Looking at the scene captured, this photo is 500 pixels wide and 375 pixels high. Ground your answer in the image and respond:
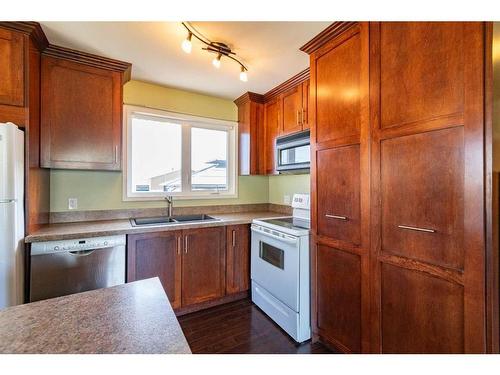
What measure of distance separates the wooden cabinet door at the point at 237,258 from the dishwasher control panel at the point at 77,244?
101cm

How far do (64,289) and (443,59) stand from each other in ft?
9.14

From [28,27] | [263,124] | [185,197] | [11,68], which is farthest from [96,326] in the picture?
[263,124]

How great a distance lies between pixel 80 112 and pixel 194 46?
115 centimetres

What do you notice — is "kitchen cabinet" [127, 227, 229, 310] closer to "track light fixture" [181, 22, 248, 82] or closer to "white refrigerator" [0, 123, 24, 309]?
"white refrigerator" [0, 123, 24, 309]

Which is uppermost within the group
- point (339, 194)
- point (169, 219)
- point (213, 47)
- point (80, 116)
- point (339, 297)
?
point (213, 47)

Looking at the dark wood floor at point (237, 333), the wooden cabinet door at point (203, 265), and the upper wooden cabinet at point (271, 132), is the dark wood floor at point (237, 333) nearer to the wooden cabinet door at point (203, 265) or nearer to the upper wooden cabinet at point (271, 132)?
the wooden cabinet door at point (203, 265)

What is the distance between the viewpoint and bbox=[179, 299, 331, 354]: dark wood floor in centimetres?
179

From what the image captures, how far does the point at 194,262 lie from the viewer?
7.54 ft

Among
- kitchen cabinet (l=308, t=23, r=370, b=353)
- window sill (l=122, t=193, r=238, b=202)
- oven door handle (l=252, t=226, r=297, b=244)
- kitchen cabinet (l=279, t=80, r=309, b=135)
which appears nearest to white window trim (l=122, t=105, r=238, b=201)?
window sill (l=122, t=193, r=238, b=202)

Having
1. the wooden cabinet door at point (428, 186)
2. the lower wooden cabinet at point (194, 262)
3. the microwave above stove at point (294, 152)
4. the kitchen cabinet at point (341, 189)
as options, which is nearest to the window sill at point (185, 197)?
the lower wooden cabinet at point (194, 262)

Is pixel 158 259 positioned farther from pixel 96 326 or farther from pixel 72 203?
pixel 96 326

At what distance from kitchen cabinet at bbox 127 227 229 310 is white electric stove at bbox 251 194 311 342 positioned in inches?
10.9

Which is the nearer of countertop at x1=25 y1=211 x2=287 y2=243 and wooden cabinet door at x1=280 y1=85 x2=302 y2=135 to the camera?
countertop at x1=25 y1=211 x2=287 y2=243

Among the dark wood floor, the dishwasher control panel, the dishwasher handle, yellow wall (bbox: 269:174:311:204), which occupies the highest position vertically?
yellow wall (bbox: 269:174:311:204)
